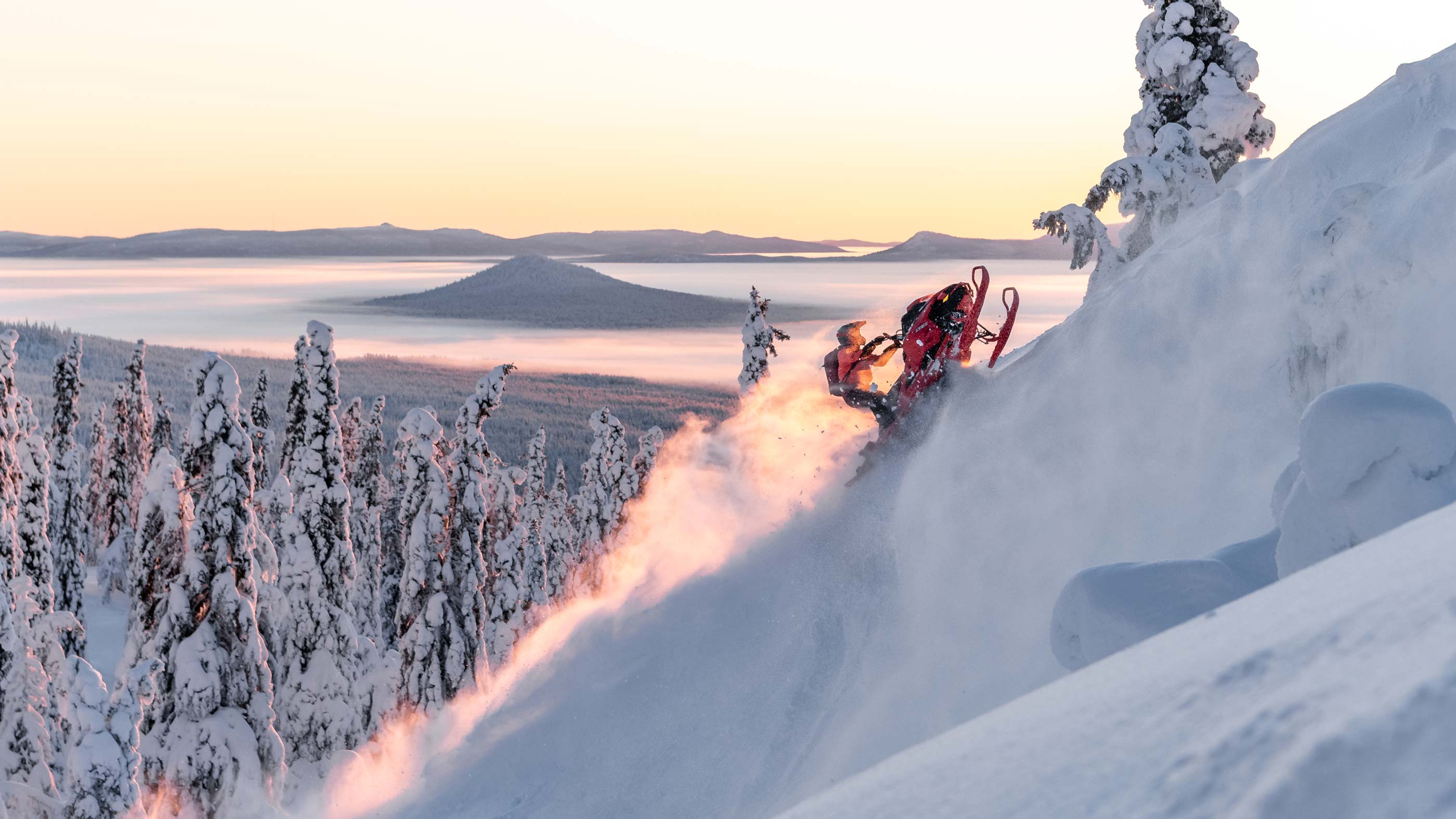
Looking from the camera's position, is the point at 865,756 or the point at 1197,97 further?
the point at 1197,97

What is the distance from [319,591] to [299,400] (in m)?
4.38

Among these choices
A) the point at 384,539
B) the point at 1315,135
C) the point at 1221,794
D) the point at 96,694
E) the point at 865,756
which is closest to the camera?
the point at 1221,794

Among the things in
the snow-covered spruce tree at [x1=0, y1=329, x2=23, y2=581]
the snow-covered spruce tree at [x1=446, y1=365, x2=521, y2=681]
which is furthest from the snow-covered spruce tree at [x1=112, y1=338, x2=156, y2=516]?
the snow-covered spruce tree at [x1=446, y1=365, x2=521, y2=681]

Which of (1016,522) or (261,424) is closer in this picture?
(1016,522)

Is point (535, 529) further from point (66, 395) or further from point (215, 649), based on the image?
point (215, 649)

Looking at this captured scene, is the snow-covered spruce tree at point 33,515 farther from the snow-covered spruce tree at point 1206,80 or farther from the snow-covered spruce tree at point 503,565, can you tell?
the snow-covered spruce tree at point 1206,80

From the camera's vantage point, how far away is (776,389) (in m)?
20.1

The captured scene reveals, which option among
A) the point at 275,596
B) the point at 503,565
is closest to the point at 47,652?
the point at 275,596

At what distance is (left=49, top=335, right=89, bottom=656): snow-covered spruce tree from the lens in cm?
4047

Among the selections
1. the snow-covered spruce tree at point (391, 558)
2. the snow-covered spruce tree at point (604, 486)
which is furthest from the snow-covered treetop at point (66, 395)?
the snow-covered spruce tree at point (604, 486)

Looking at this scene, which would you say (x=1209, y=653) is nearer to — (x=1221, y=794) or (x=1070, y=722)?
(x=1070, y=722)

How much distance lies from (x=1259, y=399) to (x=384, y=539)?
90.3 feet

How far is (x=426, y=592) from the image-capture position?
971 inches

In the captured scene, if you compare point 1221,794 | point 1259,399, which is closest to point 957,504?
point 1259,399
